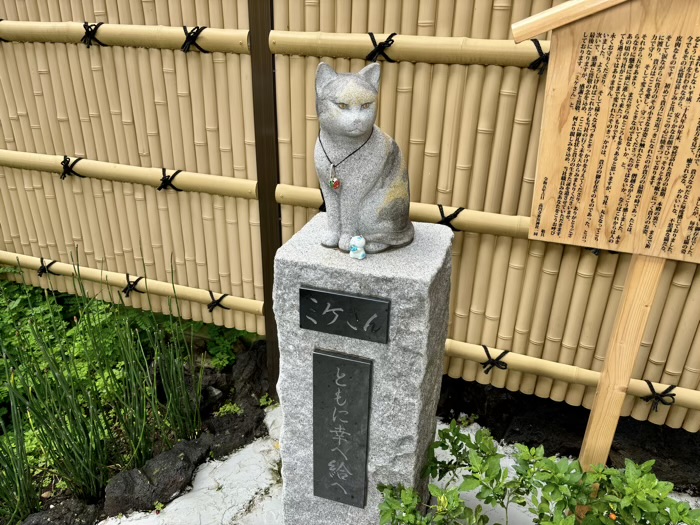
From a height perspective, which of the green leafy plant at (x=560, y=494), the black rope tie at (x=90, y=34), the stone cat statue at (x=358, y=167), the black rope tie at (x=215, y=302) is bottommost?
the black rope tie at (x=215, y=302)

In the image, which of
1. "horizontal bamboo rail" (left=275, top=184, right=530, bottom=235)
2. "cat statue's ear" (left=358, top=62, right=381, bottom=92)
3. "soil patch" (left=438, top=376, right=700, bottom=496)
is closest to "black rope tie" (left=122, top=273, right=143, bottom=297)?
"horizontal bamboo rail" (left=275, top=184, right=530, bottom=235)

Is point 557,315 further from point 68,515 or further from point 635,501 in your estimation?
point 68,515

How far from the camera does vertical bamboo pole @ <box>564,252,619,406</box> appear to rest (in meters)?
2.67

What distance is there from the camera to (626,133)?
1.77 m

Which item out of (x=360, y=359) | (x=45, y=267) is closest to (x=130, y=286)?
(x=45, y=267)

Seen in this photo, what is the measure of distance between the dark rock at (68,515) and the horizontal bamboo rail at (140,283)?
48.4 inches

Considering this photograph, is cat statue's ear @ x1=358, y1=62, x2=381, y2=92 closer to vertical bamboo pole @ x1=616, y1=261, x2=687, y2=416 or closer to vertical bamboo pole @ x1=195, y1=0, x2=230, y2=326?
vertical bamboo pole @ x1=195, y1=0, x2=230, y2=326

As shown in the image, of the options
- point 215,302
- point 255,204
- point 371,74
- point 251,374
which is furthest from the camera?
point 251,374

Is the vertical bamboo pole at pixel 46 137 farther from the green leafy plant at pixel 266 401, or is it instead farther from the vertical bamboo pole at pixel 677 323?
the vertical bamboo pole at pixel 677 323

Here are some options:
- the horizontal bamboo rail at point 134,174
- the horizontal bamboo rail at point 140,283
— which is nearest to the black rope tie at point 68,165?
the horizontal bamboo rail at point 134,174

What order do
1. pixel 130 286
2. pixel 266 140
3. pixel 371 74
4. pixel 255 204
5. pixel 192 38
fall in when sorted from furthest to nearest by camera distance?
pixel 130 286 < pixel 255 204 < pixel 266 140 < pixel 192 38 < pixel 371 74

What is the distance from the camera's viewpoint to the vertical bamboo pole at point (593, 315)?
267 cm

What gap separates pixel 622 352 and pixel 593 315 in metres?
0.71

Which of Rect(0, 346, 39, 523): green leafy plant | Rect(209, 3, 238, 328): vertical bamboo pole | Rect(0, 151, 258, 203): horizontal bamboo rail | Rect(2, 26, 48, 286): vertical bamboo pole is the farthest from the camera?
Rect(2, 26, 48, 286): vertical bamboo pole
